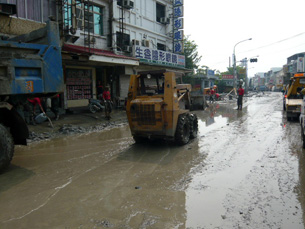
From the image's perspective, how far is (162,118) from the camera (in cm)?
688

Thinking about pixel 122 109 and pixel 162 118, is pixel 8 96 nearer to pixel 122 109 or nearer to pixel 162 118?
pixel 162 118

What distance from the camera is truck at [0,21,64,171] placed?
468 centimetres

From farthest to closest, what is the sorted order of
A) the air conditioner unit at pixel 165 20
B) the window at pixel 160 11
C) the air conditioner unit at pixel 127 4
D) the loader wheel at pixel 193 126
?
the window at pixel 160 11, the air conditioner unit at pixel 165 20, the air conditioner unit at pixel 127 4, the loader wheel at pixel 193 126

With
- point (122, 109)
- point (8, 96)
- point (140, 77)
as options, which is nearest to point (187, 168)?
point (140, 77)

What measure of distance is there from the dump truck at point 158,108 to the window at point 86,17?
6.95 meters

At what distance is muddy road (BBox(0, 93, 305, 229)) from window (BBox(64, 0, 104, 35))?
8271 millimetres

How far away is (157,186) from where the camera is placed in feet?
15.0

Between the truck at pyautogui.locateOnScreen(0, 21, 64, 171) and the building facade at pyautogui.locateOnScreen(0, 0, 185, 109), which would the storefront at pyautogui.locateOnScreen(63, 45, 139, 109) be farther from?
the truck at pyautogui.locateOnScreen(0, 21, 64, 171)

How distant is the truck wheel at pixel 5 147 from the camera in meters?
4.92

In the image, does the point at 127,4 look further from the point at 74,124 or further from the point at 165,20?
the point at 74,124

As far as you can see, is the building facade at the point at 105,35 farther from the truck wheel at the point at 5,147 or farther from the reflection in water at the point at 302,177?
the reflection in water at the point at 302,177

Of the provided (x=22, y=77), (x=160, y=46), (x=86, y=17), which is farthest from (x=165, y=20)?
(x=22, y=77)

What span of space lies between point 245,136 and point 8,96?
23.0 ft

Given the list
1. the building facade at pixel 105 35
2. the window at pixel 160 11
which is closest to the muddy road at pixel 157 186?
the building facade at pixel 105 35
